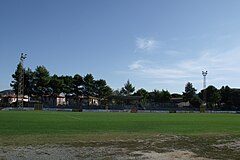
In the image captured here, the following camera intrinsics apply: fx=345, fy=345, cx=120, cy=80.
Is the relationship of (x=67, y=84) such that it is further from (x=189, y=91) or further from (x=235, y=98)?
(x=235, y=98)

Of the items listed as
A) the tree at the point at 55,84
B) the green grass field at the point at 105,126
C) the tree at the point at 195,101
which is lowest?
the green grass field at the point at 105,126

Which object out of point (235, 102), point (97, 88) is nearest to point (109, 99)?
point (97, 88)

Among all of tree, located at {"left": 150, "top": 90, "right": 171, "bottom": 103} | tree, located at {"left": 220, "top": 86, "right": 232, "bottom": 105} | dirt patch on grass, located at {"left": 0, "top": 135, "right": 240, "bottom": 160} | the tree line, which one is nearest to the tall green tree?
the tree line

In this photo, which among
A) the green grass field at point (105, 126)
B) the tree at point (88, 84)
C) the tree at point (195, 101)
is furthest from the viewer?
the tree at point (195, 101)

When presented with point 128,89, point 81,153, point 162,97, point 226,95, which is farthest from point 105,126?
point 128,89

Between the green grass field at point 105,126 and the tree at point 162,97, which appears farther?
the tree at point 162,97

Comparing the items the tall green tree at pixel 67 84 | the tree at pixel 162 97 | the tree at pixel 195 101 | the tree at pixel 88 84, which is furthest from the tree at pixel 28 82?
the tree at pixel 195 101

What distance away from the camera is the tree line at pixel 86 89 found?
11900 centimetres

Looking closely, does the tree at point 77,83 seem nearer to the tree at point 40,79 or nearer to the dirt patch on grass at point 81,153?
the tree at point 40,79

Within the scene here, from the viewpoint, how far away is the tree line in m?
119

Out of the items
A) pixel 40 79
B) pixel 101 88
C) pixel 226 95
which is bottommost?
pixel 226 95

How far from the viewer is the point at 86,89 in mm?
133625

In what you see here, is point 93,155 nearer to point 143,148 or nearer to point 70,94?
point 143,148

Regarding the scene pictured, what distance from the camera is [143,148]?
47.3 feet
